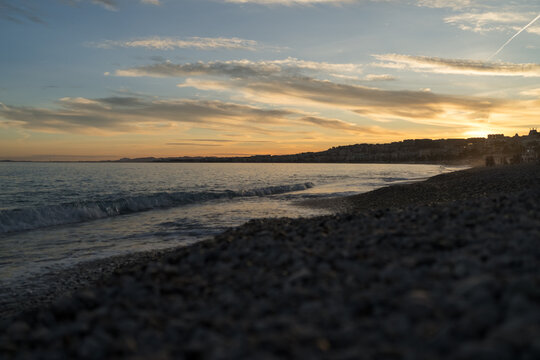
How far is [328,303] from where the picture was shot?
12.0 feet

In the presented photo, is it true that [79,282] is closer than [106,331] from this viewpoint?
No

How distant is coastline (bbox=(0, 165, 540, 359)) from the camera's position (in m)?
2.79

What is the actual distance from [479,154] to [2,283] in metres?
172

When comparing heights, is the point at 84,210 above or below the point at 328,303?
below

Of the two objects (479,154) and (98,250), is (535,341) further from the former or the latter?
(479,154)

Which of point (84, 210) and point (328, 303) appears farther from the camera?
point (84, 210)

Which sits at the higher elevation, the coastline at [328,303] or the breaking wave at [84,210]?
the coastline at [328,303]

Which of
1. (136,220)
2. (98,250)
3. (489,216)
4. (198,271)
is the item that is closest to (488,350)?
(198,271)

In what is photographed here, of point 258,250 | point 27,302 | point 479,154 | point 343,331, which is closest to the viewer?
point 343,331

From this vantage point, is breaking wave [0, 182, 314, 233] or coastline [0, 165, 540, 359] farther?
breaking wave [0, 182, 314, 233]

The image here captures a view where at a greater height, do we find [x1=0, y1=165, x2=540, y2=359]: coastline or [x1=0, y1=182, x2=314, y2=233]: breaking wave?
[x1=0, y1=165, x2=540, y2=359]: coastline

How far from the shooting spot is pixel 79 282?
8.59 meters

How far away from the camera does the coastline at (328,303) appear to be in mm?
2793

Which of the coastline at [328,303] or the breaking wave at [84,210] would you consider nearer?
the coastline at [328,303]
